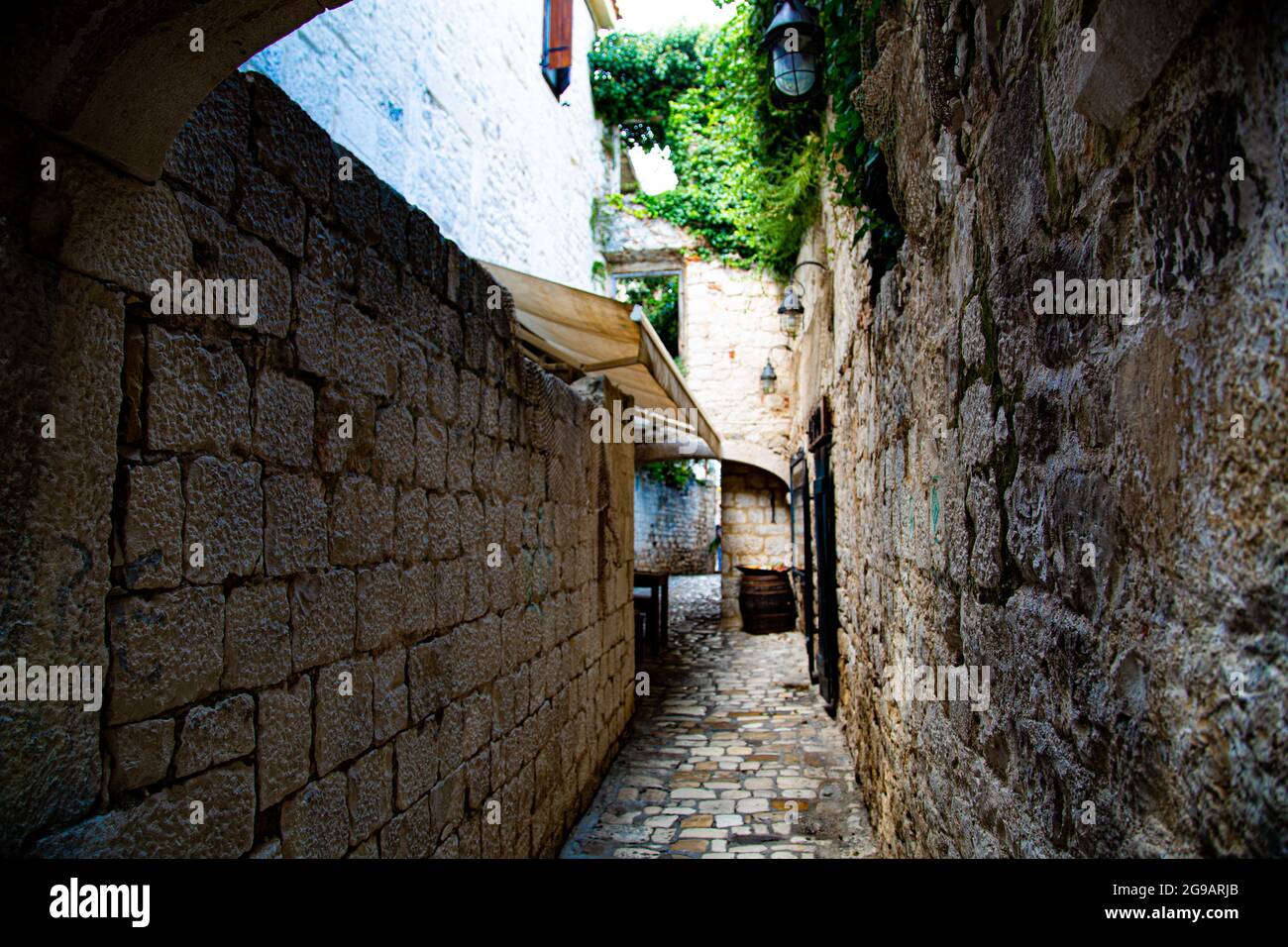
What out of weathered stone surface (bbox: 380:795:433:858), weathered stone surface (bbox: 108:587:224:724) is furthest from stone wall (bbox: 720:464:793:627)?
weathered stone surface (bbox: 108:587:224:724)

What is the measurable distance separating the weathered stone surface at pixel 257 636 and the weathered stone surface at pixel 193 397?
11.5 inches

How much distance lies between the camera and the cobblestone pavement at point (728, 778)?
12.2ft

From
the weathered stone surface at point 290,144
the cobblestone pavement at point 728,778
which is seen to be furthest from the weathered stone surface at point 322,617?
the cobblestone pavement at point 728,778

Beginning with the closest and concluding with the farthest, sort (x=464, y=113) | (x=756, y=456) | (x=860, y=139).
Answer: (x=860, y=139)
(x=464, y=113)
(x=756, y=456)

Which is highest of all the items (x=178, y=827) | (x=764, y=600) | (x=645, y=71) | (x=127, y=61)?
(x=645, y=71)

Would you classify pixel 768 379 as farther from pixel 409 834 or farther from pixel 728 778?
pixel 409 834

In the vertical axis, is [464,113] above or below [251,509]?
above

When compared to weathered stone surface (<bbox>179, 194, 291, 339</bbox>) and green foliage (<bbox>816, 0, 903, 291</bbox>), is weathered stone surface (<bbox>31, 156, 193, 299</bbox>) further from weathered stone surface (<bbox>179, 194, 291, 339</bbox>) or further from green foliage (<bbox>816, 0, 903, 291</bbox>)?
green foliage (<bbox>816, 0, 903, 291</bbox>)

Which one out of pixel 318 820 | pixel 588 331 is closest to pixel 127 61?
pixel 318 820

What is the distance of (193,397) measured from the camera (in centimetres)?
134

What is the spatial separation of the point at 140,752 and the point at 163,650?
158 millimetres

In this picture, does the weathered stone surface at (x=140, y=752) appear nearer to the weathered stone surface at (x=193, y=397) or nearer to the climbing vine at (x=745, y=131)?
the weathered stone surface at (x=193, y=397)
